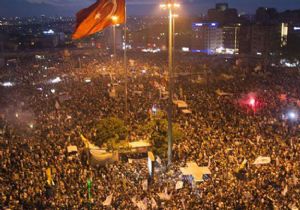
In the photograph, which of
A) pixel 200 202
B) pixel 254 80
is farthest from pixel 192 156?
pixel 254 80

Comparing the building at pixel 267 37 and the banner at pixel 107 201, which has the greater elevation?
the building at pixel 267 37

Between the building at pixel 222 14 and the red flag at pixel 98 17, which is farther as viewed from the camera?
the building at pixel 222 14

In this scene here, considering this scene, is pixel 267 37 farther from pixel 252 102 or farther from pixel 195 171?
pixel 195 171

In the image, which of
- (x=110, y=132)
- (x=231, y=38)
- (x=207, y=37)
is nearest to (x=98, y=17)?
(x=110, y=132)

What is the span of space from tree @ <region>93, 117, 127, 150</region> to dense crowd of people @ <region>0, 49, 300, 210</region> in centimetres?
94

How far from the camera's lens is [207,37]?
138m

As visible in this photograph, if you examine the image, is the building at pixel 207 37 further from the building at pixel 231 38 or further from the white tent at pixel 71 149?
the white tent at pixel 71 149

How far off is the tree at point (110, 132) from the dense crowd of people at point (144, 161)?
3.09ft

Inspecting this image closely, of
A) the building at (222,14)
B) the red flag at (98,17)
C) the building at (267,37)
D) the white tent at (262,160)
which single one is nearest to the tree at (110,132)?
the red flag at (98,17)

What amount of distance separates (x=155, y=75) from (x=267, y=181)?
29.5 meters

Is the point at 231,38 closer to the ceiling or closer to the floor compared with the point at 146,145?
closer to the ceiling

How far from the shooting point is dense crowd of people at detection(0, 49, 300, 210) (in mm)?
12766

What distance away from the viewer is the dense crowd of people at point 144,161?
41.9 ft

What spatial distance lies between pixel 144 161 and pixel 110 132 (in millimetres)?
1872
